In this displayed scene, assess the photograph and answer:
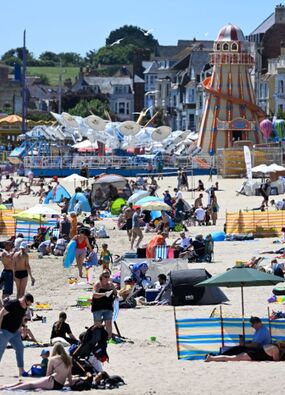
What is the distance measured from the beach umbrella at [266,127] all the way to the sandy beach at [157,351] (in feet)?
134

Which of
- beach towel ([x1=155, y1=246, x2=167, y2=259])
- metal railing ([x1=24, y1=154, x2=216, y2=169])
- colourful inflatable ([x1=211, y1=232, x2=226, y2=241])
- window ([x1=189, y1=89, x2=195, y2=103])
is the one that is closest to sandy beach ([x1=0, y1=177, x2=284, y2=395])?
beach towel ([x1=155, y1=246, x2=167, y2=259])

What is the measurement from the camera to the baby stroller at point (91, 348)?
1539 centimetres

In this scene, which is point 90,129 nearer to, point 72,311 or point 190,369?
point 72,311

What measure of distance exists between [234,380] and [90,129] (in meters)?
60.2

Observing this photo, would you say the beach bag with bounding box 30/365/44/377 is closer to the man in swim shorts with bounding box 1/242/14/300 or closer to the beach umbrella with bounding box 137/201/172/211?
the man in swim shorts with bounding box 1/242/14/300

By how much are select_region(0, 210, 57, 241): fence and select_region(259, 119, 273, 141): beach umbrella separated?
3506 centimetres

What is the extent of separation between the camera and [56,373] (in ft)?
48.0

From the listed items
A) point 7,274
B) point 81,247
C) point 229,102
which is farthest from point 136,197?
point 229,102

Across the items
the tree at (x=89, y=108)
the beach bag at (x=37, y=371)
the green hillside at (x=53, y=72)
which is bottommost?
the beach bag at (x=37, y=371)

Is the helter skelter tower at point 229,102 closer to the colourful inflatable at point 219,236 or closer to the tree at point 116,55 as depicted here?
the colourful inflatable at point 219,236

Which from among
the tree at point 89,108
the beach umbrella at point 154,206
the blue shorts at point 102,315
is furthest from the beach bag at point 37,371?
the tree at point 89,108

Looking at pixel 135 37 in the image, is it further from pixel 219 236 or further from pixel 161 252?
pixel 161 252

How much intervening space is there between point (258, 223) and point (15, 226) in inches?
240

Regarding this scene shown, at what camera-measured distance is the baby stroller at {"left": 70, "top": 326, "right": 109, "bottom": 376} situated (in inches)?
606
